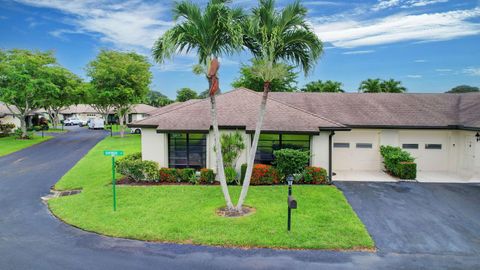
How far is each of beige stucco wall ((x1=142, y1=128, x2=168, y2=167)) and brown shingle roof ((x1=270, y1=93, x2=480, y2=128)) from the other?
929 cm

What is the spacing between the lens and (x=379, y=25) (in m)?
22.9

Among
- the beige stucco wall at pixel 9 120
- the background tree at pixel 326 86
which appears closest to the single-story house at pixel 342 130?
the background tree at pixel 326 86

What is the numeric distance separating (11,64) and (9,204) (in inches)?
1201

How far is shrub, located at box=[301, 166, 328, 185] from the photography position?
1508 centimetres

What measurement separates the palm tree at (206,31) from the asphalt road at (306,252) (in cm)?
519

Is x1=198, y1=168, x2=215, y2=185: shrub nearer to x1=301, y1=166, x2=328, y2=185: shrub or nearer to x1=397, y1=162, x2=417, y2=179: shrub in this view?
x1=301, y1=166, x2=328, y2=185: shrub

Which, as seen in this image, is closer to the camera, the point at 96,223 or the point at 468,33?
the point at 96,223

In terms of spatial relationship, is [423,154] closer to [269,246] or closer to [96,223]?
[269,246]

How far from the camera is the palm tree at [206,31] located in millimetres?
10328

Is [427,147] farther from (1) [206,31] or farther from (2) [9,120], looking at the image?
(2) [9,120]

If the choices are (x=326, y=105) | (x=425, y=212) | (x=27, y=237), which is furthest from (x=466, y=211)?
(x=27, y=237)

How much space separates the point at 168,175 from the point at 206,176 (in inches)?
76.8

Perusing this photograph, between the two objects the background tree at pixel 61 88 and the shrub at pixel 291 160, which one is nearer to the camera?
the shrub at pixel 291 160

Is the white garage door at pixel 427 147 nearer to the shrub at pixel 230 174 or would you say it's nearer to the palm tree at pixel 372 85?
the shrub at pixel 230 174
